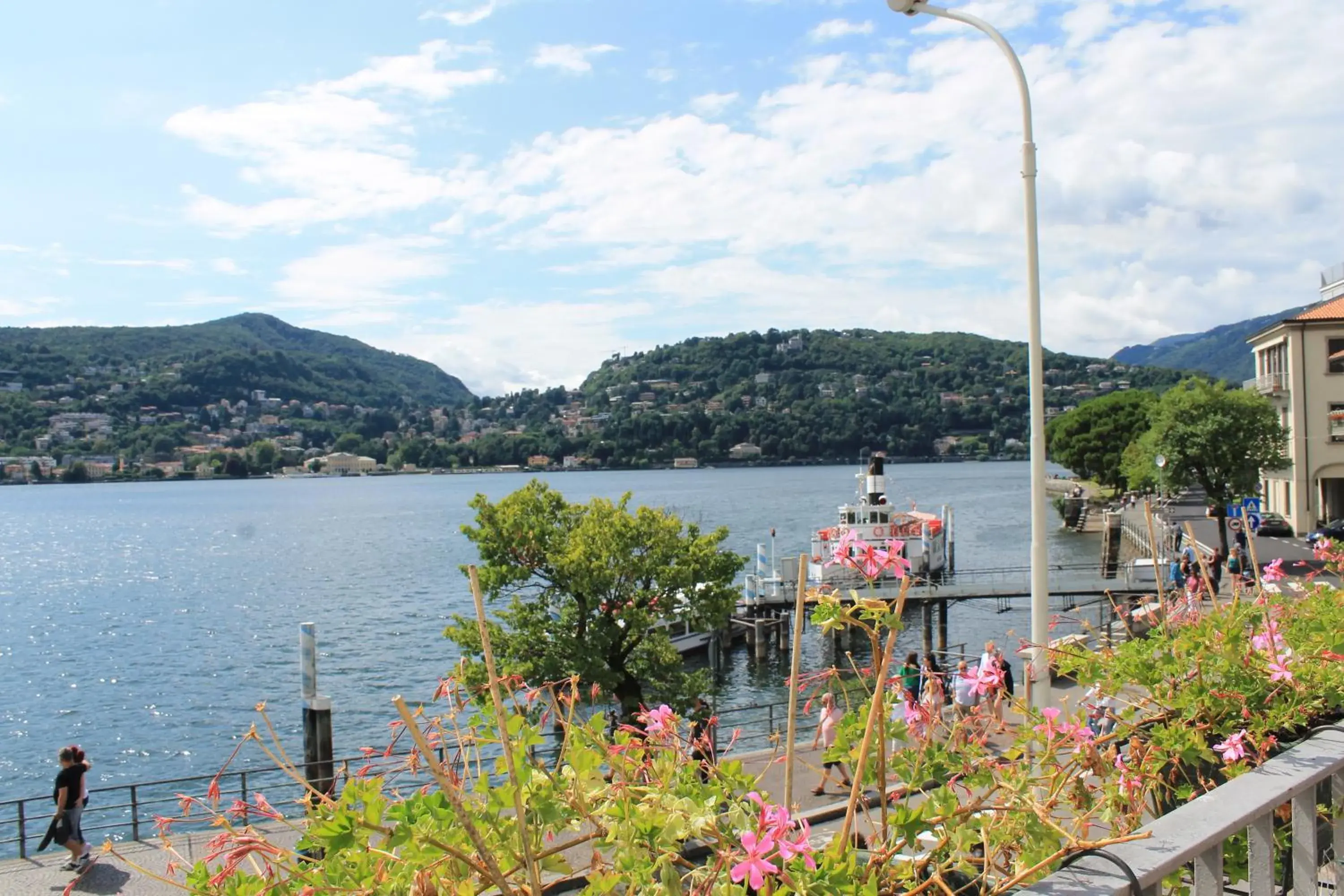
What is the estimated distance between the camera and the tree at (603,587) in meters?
22.6

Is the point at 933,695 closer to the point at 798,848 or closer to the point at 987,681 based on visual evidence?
the point at 987,681

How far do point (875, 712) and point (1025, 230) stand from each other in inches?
356

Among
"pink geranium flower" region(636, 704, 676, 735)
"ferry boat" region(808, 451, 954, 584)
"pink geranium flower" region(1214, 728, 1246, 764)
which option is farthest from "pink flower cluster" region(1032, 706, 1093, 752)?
"ferry boat" region(808, 451, 954, 584)

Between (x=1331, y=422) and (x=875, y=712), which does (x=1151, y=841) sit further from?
(x=1331, y=422)

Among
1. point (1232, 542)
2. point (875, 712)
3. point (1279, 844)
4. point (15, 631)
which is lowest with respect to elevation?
point (15, 631)

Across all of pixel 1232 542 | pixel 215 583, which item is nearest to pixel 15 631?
pixel 215 583

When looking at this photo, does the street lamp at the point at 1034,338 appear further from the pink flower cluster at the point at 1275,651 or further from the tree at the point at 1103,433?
the tree at the point at 1103,433

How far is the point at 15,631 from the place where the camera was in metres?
54.4

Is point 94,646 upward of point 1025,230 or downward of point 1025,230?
downward

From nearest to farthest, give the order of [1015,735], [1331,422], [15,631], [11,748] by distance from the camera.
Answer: [1015,735], [11,748], [1331,422], [15,631]

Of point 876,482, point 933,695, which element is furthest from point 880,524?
point 933,695

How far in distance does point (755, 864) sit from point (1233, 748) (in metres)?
1.89

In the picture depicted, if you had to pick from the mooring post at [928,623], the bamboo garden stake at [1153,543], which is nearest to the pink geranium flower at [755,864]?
the bamboo garden stake at [1153,543]

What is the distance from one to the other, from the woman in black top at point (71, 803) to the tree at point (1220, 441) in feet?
124
